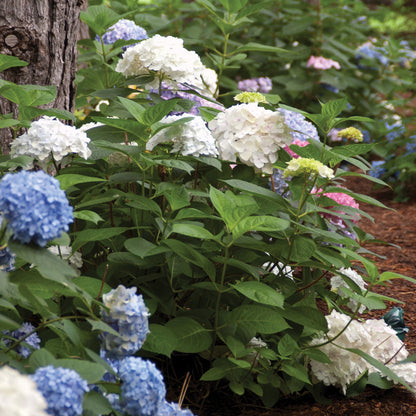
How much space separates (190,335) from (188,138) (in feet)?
1.84

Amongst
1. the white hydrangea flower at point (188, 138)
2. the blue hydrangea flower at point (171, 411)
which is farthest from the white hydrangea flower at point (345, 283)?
the blue hydrangea flower at point (171, 411)

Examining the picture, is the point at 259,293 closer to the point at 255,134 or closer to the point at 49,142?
the point at 255,134

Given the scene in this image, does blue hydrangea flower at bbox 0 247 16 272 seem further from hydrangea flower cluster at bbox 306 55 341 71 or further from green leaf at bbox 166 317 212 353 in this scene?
hydrangea flower cluster at bbox 306 55 341 71

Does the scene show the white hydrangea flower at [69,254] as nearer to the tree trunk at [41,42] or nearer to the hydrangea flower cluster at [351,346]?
the tree trunk at [41,42]

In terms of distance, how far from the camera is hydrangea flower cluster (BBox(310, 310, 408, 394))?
1885 millimetres

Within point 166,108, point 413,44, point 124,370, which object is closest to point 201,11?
point 166,108

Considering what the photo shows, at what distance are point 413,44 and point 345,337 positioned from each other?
746 cm

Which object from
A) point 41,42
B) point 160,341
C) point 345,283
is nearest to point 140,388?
point 160,341

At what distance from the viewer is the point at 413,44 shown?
849cm

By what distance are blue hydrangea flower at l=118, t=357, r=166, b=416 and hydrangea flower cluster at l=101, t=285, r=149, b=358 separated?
4.1 inches

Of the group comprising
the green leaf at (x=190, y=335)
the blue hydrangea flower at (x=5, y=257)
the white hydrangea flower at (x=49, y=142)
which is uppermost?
the white hydrangea flower at (x=49, y=142)

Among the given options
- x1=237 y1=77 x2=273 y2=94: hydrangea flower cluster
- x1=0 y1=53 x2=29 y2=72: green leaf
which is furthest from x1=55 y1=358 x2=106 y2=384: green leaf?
x1=237 y1=77 x2=273 y2=94: hydrangea flower cluster

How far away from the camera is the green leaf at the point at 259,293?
4.97 ft

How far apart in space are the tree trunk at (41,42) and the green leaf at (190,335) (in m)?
1.00
